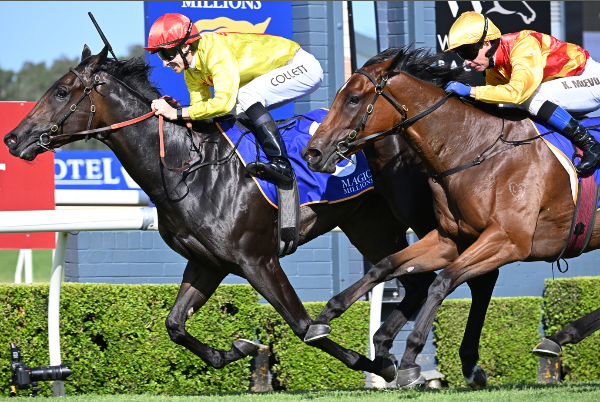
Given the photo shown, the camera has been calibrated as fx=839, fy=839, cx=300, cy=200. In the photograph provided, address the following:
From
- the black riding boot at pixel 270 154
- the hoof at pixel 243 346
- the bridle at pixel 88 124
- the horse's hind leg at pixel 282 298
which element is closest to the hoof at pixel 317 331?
the horse's hind leg at pixel 282 298

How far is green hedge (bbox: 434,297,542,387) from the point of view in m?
7.18

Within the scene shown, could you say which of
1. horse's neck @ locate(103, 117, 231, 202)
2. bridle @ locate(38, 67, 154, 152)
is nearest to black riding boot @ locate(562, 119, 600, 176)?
horse's neck @ locate(103, 117, 231, 202)

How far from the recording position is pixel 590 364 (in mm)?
7152

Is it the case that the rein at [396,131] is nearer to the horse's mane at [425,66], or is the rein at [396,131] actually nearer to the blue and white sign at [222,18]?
the horse's mane at [425,66]

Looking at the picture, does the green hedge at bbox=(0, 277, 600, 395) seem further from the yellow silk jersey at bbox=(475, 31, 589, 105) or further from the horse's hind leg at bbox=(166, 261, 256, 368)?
the yellow silk jersey at bbox=(475, 31, 589, 105)

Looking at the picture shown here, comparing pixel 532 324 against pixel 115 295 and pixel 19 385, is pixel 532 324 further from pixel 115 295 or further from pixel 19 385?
pixel 19 385

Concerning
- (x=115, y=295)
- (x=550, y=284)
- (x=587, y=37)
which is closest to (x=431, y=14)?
(x=587, y=37)

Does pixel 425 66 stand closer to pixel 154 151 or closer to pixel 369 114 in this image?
pixel 369 114

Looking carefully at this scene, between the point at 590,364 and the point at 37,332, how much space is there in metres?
4.54

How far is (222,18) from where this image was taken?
7.85 metres

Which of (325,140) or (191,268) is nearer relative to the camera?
(325,140)

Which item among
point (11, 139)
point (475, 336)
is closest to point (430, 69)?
point (475, 336)

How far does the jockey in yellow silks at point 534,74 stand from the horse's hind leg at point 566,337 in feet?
2.69

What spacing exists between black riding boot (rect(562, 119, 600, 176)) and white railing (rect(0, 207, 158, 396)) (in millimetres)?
2716
